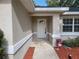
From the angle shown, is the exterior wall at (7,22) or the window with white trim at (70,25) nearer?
the exterior wall at (7,22)

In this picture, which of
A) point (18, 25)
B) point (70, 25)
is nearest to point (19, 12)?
point (18, 25)

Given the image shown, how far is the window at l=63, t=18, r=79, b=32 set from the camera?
730 inches

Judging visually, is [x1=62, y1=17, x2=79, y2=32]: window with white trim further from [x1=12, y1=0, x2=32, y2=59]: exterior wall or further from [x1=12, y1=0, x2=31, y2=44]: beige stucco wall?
[x1=12, y1=0, x2=31, y2=44]: beige stucco wall

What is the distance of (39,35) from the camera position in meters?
22.5

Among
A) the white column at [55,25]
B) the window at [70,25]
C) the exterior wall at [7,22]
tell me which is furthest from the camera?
the window at [70,25]

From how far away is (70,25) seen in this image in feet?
60.9

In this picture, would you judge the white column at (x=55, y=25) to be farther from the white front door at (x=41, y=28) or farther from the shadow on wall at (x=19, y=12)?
the white front door at (x=41, y=28)

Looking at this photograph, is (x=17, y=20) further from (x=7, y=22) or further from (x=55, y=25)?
(x=55, y=25)

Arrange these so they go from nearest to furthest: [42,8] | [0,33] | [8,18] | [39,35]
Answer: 1. [0,33]
2. [8,18]
3. [42,8]
4. [39,35]

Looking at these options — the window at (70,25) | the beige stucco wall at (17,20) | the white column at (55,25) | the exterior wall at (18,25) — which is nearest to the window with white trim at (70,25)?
the window at (70,25)

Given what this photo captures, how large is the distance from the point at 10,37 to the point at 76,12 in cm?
1251

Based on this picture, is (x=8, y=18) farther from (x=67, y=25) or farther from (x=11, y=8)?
(x=67, y=25)

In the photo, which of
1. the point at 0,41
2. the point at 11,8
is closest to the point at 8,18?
the point at 11,8

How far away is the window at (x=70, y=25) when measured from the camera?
18547 mm
